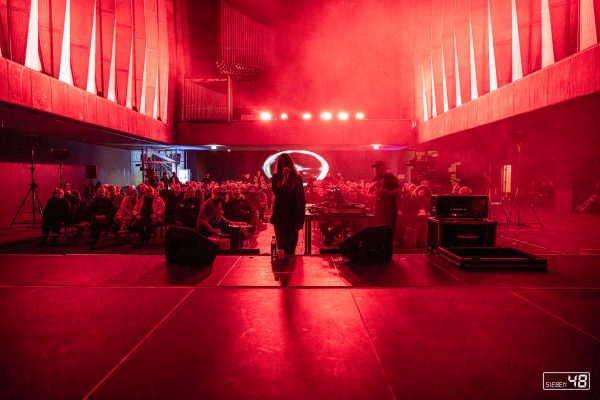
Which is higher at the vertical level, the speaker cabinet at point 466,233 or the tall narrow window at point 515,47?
the tall narrow window at point 515,47

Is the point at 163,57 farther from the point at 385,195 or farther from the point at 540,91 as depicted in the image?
the point at 540,91

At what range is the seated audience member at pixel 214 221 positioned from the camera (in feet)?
20.0

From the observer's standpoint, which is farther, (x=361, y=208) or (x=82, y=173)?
(x=82, y=173)

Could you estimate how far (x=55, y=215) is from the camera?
7816 millimetres

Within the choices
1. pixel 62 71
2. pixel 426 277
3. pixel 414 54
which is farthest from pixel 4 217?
pixel 414 54

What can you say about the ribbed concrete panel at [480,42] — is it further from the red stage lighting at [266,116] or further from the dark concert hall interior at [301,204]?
the red stage lighting at [266,116]

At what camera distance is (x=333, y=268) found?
3.87 m

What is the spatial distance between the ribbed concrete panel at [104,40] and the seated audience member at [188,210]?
18.5 ft

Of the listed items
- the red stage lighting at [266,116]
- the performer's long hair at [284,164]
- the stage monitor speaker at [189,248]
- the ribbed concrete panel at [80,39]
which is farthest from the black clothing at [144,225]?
the red stage lighting at [266,116]

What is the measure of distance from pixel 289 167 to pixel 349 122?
516 inches

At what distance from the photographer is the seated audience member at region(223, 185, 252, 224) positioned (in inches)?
297

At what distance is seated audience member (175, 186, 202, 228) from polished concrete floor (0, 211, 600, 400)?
359cm

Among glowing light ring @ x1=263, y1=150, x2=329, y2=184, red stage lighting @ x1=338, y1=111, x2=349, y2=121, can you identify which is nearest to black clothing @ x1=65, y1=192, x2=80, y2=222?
glowing light ring @ x1=263, y1=150, x2=329, y2=184

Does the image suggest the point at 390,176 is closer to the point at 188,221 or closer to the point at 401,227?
the point at 401,227
